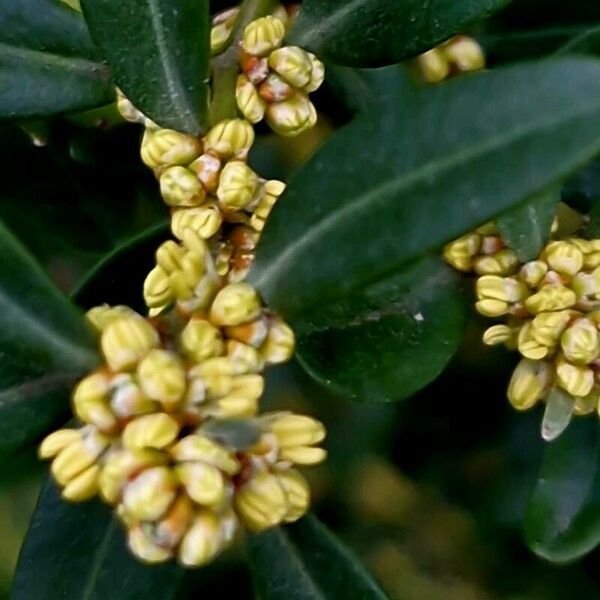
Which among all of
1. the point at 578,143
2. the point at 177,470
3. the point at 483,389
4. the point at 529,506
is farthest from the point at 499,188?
the point at 483,389

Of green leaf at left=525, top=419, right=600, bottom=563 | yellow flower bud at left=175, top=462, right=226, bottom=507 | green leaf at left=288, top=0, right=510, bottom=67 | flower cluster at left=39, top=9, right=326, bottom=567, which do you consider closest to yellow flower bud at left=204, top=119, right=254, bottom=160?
flower cluster at left=39, top=9, right=326, bottom=567

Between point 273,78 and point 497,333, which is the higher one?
point 273,78

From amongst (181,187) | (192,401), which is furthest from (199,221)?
(192,401)

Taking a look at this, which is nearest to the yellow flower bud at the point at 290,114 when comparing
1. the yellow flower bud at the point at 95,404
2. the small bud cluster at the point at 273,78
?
the small bud cluster at the point at 273,78

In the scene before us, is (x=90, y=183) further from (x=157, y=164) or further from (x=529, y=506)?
(x=529, y=506)

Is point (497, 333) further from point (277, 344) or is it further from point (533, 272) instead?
point (277, 344)

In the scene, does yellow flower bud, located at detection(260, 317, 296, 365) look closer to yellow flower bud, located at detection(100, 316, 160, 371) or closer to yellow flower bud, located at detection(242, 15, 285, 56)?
yellow flower bud, located at detection(100, 316, 160, 371)
